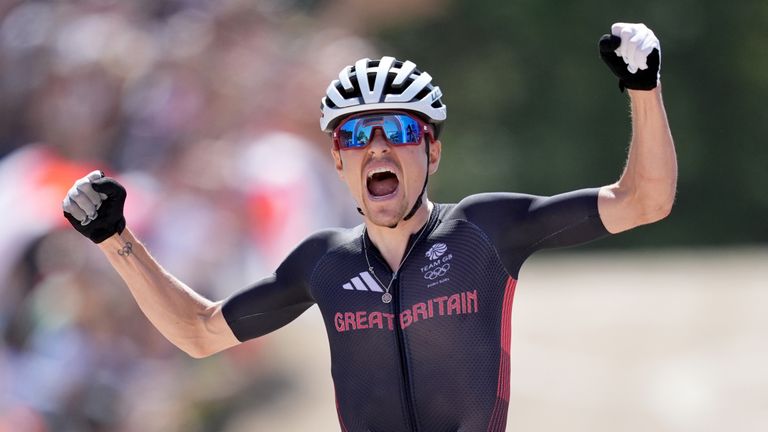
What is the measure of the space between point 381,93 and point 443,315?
805 mm

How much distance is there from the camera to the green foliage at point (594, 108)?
47.9 feet

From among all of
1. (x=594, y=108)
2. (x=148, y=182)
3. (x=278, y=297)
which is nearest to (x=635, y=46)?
(x=278, y=297)

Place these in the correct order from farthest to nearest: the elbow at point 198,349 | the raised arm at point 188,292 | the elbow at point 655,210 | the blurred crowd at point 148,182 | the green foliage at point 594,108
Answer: the green foliage at point 594,108 < the blurred crowd at point 148,182 < the elbow at point 198,349 < the raised arm at point 188,292 < the elbow at point 655,210

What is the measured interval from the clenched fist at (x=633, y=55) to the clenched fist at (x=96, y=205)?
1.83m

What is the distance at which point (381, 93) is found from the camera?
504 centimetres

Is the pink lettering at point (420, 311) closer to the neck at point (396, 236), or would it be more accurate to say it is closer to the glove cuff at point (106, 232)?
the neck at point (396, 236)

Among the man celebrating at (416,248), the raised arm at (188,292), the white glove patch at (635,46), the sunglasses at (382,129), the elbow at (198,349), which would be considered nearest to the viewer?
the white glove patch at (635,46)

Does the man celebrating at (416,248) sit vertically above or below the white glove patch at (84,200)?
below

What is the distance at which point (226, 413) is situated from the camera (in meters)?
9.27

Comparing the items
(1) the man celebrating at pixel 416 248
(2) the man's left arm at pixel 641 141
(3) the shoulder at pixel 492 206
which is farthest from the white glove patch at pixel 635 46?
(3) the shoulder at pixel 492 206

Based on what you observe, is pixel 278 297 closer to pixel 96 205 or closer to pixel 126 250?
pixel 126 250

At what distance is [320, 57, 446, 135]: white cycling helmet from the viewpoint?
504 cm

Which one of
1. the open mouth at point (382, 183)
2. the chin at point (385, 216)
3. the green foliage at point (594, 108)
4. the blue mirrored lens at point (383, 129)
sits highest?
the green foliage at point (594, 108)

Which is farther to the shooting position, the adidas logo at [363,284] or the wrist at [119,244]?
the wrist at [119,244]
